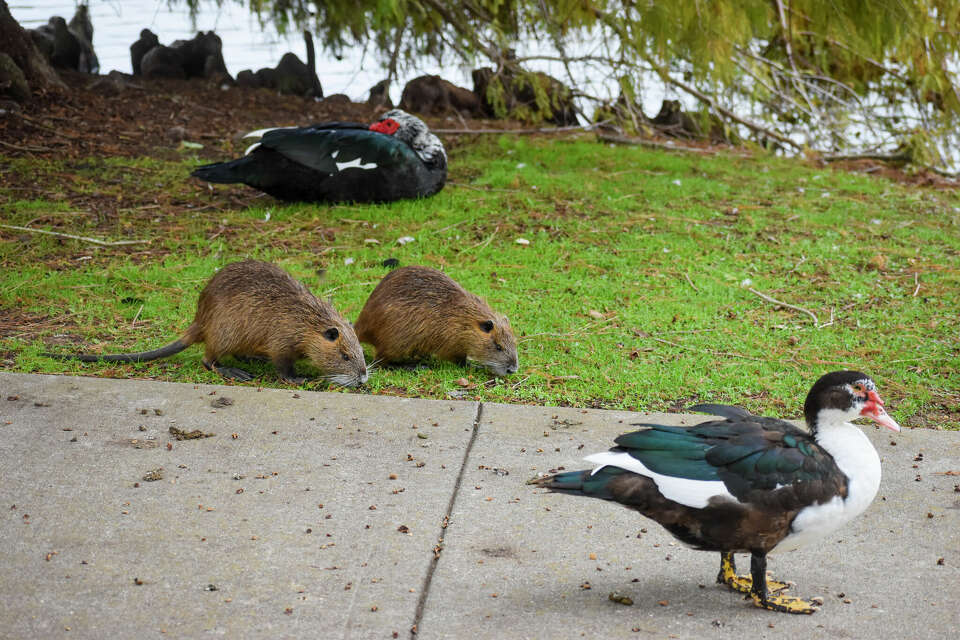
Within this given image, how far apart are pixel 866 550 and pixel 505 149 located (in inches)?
297

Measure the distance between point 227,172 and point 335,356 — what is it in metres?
3.64

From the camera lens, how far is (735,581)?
299cm

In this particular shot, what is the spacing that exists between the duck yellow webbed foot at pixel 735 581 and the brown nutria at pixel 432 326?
2.13 metres

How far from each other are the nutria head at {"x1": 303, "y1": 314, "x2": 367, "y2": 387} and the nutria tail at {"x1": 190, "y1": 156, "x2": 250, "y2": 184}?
3.45 m

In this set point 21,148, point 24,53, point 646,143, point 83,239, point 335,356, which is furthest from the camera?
point 646,143

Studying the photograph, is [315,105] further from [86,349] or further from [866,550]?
[866,550]

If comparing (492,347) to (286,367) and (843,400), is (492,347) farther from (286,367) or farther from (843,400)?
(843,400)

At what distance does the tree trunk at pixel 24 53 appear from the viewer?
9883 mm

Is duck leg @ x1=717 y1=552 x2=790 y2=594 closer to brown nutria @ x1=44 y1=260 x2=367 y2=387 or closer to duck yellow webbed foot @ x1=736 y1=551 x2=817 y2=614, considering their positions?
duck yellow webbed foot @ x1=736 y1=551 x2=817 y2=614

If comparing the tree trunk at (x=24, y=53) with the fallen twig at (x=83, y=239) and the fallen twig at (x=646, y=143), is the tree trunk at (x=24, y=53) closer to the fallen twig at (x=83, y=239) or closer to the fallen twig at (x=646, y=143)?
the fallen twig at (x=83, y=239)

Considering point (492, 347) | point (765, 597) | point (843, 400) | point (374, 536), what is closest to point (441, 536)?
point (374, 536)

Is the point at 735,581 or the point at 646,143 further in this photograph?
the point at 646,143

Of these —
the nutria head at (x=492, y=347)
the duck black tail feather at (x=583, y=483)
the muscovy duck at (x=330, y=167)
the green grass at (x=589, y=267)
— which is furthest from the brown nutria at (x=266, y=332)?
the muscovy duck at (x=330, y=167)

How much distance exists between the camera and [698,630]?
276cm
